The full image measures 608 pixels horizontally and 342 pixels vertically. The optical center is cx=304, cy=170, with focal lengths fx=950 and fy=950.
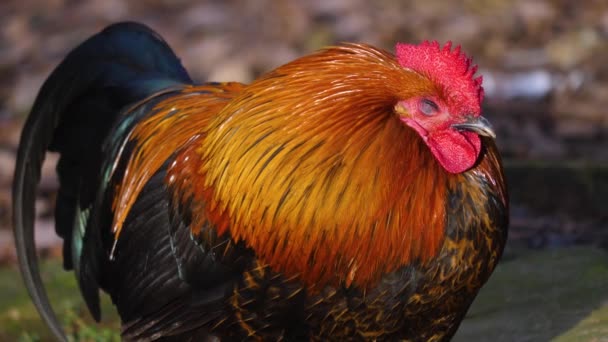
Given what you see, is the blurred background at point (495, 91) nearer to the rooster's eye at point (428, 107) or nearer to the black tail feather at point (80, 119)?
the black tail feather at point (80, 119)

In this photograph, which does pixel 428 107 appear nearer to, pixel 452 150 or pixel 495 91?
pixel 452 150

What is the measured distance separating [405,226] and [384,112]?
0.42 meters

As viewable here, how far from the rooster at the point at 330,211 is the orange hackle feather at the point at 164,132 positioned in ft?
0.45

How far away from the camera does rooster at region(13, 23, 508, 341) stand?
3410 millimetres

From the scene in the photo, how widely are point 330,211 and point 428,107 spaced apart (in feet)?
1.68

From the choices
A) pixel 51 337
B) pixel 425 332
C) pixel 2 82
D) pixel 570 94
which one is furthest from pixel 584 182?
pixel 2 82

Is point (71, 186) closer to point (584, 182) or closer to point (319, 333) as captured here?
point (319, 333)

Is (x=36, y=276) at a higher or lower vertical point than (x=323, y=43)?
lower

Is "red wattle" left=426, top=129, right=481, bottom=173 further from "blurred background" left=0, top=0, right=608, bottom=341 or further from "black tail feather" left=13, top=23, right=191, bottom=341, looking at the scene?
"black tail feather" left=13, top=23, right=191, bottom=341

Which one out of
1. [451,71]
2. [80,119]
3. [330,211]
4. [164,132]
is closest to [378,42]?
[80,119]

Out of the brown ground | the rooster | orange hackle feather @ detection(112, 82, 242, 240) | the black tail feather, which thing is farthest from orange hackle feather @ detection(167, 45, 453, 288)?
the brown ground

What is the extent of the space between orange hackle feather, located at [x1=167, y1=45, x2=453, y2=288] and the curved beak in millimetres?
173

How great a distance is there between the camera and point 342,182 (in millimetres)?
3422

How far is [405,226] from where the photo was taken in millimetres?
3410
